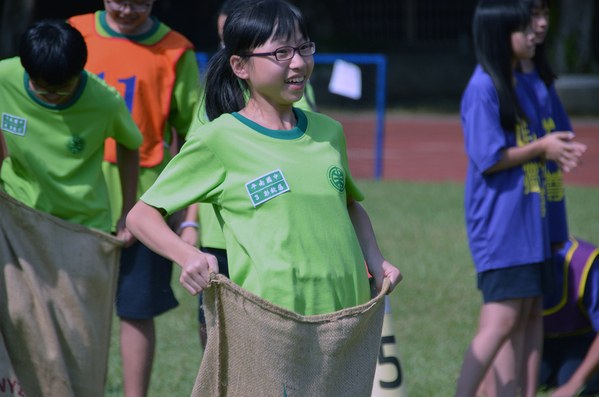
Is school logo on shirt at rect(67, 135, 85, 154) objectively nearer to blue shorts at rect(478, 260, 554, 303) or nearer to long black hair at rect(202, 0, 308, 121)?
long black hair at rect(202, 0, 308, 121)

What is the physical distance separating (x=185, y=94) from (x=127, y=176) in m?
0.48

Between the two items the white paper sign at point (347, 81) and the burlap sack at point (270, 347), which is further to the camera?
the white paper sign at point (347, 81)

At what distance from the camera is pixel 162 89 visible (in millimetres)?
3082

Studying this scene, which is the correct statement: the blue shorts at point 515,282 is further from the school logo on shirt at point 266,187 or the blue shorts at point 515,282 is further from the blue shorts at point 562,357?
the school logo on shirt at point 266,187

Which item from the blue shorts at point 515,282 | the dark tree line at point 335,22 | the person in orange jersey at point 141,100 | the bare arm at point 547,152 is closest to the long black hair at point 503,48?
the bare arm at point 547,152

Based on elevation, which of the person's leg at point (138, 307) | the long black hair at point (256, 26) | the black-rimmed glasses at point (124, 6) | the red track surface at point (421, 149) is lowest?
the red track surface at point (421, 149)

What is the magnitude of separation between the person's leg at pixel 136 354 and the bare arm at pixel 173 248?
119cm

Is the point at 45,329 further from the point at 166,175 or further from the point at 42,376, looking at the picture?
the point at 166,175

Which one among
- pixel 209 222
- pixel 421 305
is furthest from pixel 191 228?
pixel 421 305

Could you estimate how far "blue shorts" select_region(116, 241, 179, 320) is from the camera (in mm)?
2965

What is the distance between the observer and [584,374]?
3314 mm

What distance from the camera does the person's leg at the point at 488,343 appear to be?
2910 mm

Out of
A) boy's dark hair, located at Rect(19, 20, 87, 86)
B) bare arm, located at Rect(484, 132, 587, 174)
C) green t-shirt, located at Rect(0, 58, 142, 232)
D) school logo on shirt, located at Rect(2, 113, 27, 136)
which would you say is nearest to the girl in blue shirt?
bare arm, located at Rect(484, 132, 587, 174)

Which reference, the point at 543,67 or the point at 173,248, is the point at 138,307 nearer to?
the point at 173,248
